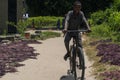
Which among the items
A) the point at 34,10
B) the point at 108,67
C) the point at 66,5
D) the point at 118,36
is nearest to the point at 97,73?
the point at 108,67

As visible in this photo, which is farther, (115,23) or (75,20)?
(115,23)

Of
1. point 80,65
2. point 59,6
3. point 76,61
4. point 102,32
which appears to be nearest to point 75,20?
point 76,61

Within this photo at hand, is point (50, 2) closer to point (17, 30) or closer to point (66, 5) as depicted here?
point (66, 5)

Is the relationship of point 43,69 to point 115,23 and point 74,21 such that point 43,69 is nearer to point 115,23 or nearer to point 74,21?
point 74,21

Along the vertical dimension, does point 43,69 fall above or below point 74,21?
below

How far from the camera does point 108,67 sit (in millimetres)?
13531

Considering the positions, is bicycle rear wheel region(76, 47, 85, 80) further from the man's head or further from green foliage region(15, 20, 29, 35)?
green foliage region(15, 20, 29, 35)

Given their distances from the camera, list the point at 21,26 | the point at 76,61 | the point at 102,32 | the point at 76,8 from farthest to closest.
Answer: the point at 21,26, the point at 102,32, the point at 76,61, the point at 76,8

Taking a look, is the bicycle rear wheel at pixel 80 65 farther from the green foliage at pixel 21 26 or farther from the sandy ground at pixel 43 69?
the green foliage at pixel 21 26

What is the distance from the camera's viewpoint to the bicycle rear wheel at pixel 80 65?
10.9m

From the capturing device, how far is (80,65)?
1106cm

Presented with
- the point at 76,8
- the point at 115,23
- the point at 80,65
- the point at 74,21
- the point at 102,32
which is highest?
the point at 76,8

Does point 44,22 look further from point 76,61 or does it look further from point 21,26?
point 76,61

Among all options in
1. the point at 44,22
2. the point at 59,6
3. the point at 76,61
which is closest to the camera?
the point at 76,61
